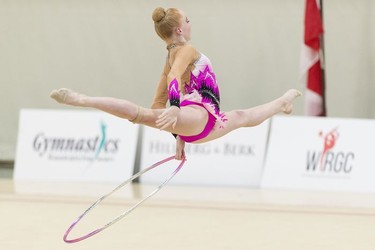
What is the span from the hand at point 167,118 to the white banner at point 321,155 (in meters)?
6.09

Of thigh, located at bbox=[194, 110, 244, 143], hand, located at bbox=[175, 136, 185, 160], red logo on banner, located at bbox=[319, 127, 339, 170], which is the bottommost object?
red logo on banner, located at bbox=[319, 127, 339, 170]

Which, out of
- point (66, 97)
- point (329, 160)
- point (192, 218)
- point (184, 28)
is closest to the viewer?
point (66, 97)

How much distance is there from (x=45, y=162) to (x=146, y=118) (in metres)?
6.50

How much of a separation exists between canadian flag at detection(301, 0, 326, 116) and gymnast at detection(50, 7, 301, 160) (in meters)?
6.01

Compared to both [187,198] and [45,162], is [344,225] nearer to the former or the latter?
[187,198]

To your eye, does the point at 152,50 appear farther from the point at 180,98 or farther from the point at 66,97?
the point at 66,97

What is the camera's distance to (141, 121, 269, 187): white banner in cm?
939

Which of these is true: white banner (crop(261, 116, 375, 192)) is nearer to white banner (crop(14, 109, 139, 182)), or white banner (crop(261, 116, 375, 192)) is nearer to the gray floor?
the gray floor

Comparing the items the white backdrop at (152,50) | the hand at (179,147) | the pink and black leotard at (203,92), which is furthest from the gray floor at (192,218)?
the white backdrop at (152,50)

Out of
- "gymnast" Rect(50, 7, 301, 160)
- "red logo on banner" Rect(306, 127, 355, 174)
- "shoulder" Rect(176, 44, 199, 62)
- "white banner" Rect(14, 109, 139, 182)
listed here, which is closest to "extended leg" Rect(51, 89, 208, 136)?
"gymnast" Rect(50, 7, 301, 160)

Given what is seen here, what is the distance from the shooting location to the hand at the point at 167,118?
325 centimetres

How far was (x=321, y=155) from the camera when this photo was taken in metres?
9.10

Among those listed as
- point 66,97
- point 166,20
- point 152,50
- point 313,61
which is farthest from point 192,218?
point 152,50

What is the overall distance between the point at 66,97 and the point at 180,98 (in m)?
0.56
